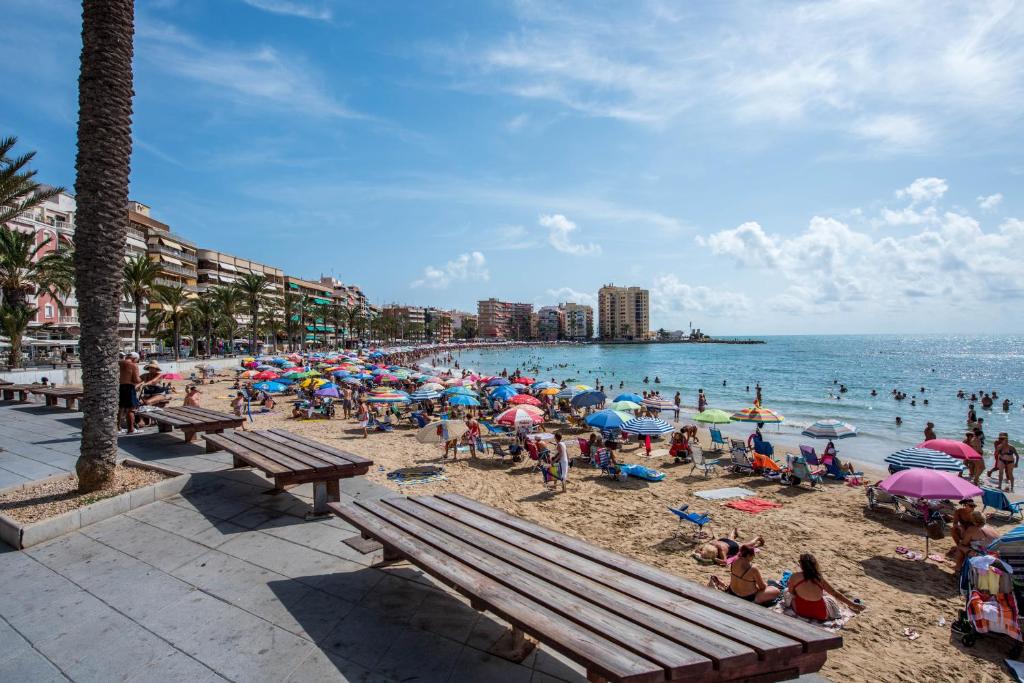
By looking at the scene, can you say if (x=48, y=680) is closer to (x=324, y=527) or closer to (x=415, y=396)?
(x=324, y=527)

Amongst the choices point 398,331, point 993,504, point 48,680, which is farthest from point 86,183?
point 398,331

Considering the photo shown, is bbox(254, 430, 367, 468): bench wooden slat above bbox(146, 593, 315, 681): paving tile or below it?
above

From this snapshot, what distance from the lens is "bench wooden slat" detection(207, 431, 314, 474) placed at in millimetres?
5739

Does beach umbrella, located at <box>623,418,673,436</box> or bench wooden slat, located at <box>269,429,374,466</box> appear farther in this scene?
beach umbrella, located at <box>623,418,673,436</box>

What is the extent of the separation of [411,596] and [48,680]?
90.6 inches

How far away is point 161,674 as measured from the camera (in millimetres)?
3219

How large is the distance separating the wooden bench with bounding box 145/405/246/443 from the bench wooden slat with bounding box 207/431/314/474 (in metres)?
1.50

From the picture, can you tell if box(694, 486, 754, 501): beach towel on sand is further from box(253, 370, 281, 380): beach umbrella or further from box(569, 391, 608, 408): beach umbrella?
box(253, 370, 281, 380): beach umbrella

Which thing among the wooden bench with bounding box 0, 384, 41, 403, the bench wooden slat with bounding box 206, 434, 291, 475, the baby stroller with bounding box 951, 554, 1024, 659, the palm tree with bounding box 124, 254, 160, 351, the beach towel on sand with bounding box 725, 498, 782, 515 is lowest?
the beach towel on sand with bounding box 725, 498, 782, 515

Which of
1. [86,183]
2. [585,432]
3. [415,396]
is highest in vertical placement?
[86,183]

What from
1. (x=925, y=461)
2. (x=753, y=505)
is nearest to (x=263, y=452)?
(x=753, y=505)

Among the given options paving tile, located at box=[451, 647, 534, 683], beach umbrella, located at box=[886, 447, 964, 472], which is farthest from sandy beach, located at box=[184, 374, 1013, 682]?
paving tile, located at box=[451, 647, 534, 683]

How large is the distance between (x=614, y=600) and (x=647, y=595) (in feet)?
0.72

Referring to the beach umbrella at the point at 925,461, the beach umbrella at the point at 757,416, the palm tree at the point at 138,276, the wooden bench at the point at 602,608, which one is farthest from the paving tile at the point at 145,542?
the palm tree at the point at 138,276
